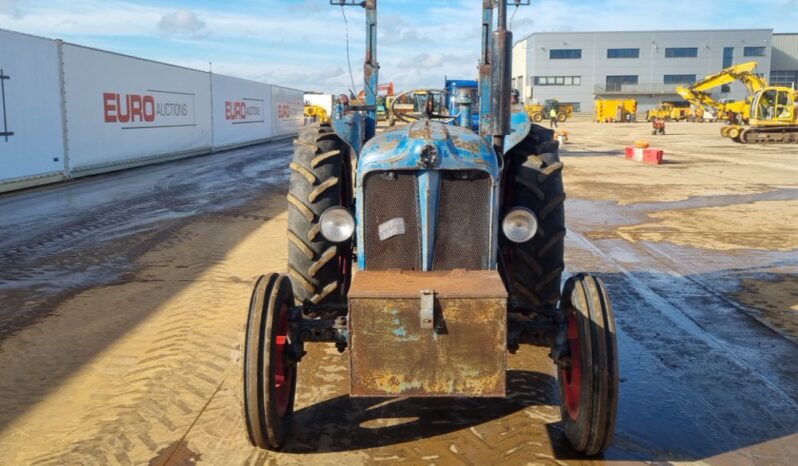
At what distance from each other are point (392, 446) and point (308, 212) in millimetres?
1658

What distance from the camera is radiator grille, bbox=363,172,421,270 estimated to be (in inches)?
154

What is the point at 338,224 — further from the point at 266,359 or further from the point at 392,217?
the point at 266,359

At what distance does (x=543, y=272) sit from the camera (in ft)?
16.0

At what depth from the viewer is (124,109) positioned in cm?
1809

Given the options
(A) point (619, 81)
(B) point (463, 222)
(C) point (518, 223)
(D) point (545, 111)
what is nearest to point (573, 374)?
(C) point (518, 223)

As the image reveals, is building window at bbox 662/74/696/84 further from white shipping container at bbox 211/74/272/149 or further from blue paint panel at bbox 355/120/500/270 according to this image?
blue paint panel at bbox 355/120/500/270

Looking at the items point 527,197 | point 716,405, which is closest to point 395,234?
point 527,197

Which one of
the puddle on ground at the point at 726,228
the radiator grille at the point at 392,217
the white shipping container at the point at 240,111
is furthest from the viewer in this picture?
the white shipping container at the point at 240,111

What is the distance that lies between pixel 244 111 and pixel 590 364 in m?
27.7

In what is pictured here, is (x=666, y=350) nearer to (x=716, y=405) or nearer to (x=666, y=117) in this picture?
(x=716, y=405)

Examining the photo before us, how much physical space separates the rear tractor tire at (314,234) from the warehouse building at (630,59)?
242 ft

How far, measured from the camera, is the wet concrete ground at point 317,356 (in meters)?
3.80

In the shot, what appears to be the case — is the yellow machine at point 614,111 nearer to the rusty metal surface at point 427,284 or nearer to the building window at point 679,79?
the building window at point 679,79

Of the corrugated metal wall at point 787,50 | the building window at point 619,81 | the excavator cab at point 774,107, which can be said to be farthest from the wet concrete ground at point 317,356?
the corrugated metal wall at point 787,50
